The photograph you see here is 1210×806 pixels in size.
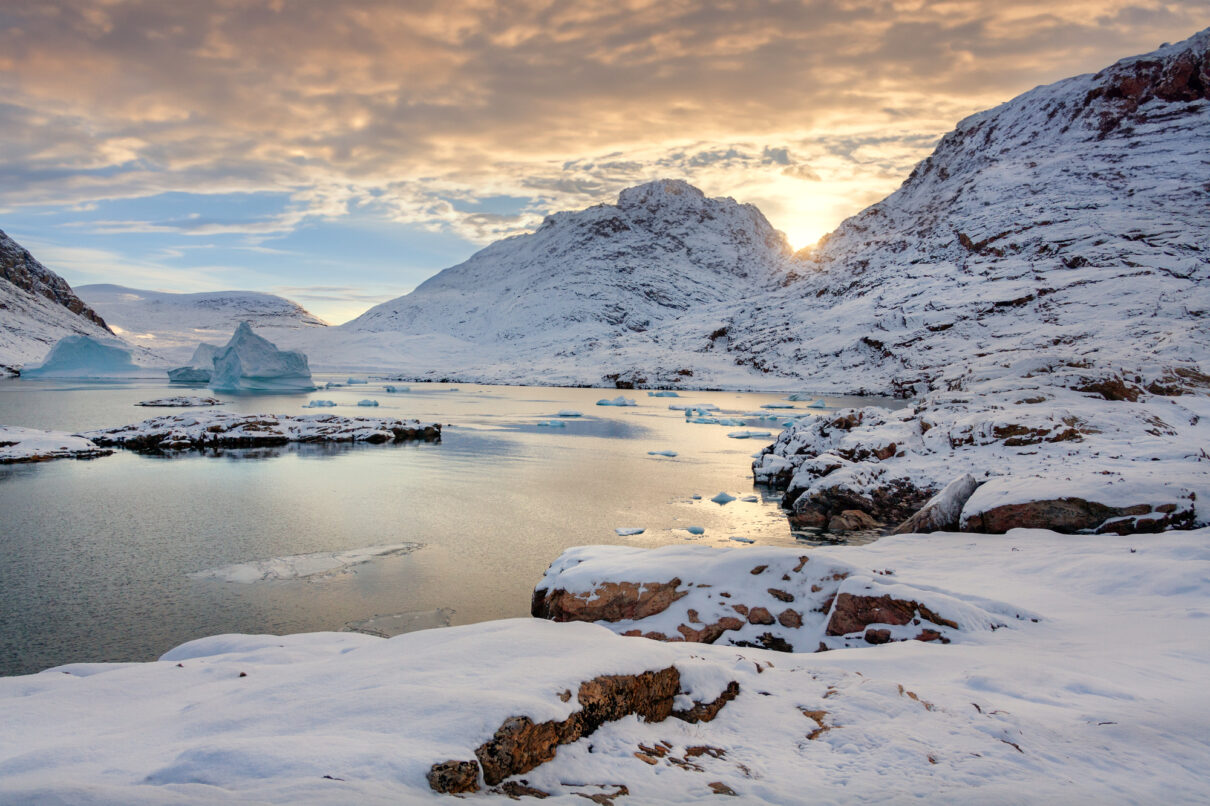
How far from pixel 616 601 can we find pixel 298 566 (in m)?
8.45

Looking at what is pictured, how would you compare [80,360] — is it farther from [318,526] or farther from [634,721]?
[634,721]

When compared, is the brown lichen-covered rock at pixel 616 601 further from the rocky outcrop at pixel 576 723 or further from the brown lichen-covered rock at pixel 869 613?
the rocky outcrop at pixel 576 723

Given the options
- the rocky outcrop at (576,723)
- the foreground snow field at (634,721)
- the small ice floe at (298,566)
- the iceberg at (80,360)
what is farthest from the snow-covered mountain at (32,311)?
the rocky outcrop at (576,723)

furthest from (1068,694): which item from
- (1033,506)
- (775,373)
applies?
(775,373)

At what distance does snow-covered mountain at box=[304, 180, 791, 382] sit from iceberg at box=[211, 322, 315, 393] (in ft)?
141

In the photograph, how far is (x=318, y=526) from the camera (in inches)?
721

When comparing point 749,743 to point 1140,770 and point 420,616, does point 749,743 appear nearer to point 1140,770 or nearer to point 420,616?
point 1140,770

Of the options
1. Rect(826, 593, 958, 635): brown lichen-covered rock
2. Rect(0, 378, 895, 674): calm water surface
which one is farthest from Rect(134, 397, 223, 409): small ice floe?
Rect(826, 593, 958, 635): brown lichen-covered rock

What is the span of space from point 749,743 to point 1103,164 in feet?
451

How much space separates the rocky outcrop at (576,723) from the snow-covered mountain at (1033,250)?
64.6 m

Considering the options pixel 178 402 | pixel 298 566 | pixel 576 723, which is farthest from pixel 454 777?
pixel 178 402

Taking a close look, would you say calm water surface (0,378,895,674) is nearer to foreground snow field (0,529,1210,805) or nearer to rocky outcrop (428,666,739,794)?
foreground snow field (0,529,1210,805)

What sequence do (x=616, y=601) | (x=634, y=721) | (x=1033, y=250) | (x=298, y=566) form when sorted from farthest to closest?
(x=1033, y=250)
(x=298, y=566)
(x=616, y=601)
(x=634, y=721)

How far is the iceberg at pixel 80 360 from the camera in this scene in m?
93.1
